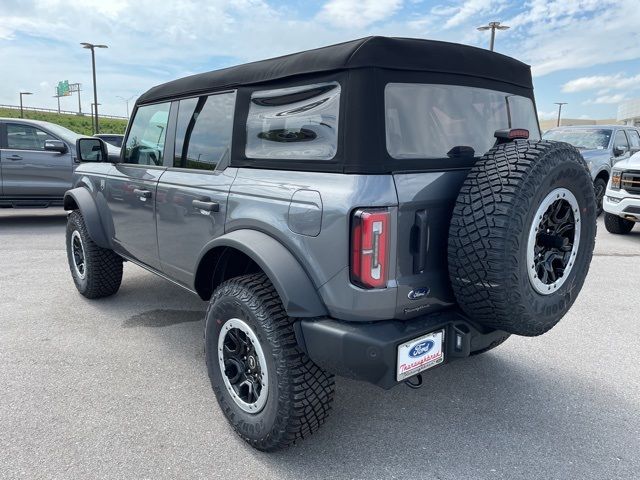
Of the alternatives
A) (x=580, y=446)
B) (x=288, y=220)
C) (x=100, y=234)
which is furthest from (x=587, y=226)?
(x=100, y=234)

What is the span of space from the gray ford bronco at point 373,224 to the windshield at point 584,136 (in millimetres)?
8425

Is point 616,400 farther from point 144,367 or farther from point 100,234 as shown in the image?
point 100,234

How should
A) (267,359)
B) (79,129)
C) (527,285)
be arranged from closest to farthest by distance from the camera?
(527,285) → (267,359) → (79,129)

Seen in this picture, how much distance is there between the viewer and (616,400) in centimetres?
290

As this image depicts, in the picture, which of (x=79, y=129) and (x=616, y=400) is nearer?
(x=616, y=400)

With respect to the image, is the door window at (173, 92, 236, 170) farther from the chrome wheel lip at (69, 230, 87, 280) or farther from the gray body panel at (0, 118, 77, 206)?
the gray body panel at (0, 118, 77, 206)

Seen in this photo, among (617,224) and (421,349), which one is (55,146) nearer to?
(421,349)

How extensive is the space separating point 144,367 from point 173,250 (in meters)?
0.81

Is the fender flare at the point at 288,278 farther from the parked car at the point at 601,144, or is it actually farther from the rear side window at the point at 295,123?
the parked car at the point at 601,144

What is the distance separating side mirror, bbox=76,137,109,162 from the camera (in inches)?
165

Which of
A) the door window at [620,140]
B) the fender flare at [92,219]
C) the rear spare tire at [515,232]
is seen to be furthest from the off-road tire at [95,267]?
the door window at [620,140]

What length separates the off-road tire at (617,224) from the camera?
8.16m

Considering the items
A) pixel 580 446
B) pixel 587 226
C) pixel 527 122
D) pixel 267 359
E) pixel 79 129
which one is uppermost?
pixel 79 129

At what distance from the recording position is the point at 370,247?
6.53 feet
